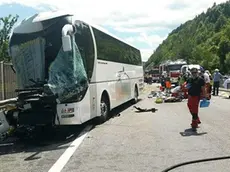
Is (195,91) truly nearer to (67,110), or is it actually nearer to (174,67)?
(67,110)

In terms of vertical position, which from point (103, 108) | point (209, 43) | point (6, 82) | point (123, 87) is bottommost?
point (103, 108)

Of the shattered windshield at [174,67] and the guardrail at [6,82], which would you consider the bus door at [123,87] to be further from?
the shattered windshield at [174,67]

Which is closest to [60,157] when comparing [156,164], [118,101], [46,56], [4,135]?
[156,164]

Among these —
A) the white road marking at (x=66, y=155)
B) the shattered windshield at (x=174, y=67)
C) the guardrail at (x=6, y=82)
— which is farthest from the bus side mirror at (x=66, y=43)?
the shattered windshield at (x=174, y=67)

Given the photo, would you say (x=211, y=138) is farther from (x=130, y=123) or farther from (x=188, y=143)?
(x=130, y=123)

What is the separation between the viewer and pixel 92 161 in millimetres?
7895

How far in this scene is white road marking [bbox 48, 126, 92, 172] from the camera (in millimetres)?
7375

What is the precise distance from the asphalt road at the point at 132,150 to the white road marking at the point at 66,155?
87 mm

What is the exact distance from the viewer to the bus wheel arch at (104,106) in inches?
538

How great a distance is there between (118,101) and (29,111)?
6.88 metres

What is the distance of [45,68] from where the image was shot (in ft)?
36.6

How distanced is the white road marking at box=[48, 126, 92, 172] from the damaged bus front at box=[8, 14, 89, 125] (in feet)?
2.78

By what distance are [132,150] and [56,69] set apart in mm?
3115

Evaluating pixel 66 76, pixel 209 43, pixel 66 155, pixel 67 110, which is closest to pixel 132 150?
pixel 66 155
